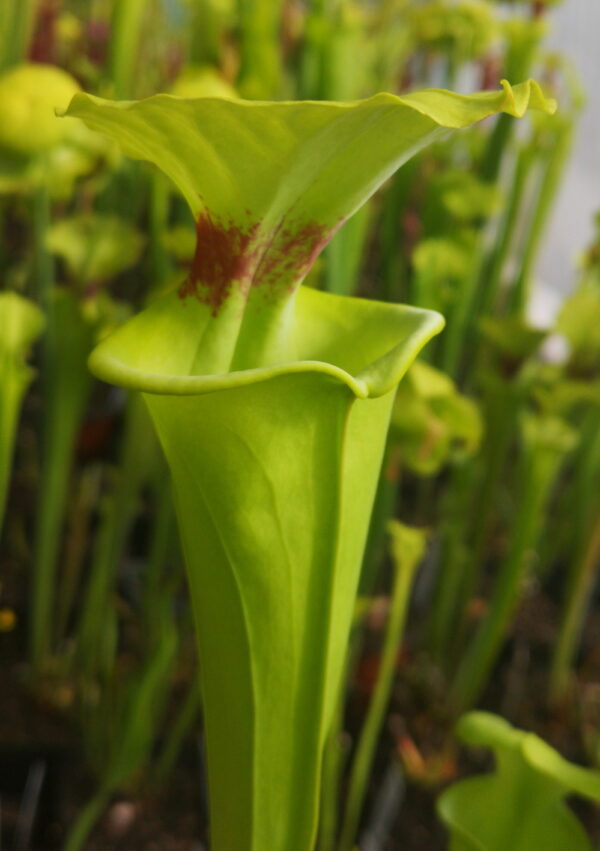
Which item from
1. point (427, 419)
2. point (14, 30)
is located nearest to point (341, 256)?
point (427, 419)

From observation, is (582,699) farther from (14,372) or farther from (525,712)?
(14,372)

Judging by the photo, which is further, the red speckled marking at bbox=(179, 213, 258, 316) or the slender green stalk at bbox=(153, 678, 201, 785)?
the slender green stalk at bbox=(153, 678, 201, 785)

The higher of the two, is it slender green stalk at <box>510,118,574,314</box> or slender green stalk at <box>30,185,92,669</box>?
slender green stalk at <box>510,118,574,314</box>

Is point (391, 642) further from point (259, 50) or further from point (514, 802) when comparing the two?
point (259, 50)

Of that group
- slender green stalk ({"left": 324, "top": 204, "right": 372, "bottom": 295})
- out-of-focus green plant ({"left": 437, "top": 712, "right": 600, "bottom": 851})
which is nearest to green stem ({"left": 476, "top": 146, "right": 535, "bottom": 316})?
slender green stalk ({"left": 324, "top": 204, "right": 372, "bottom": 295})

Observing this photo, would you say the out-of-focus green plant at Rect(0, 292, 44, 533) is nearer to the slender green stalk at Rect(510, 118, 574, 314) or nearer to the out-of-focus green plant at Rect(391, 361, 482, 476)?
the out-of-focus green plant at Rect(391, 361, 482, 476)

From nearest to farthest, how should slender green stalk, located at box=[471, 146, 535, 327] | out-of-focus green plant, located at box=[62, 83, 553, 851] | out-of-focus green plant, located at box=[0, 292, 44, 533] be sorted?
out-of-focus green plant, located at box=[62, 83, 553, 851] → out-of-focus green plant, located at box=[0, 292, 44, 533] → slender green stalk, located at box=[471, 146, 535, 327]

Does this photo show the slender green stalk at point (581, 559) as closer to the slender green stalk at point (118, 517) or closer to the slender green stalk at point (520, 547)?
the slender green stalk at point (520, 547)
